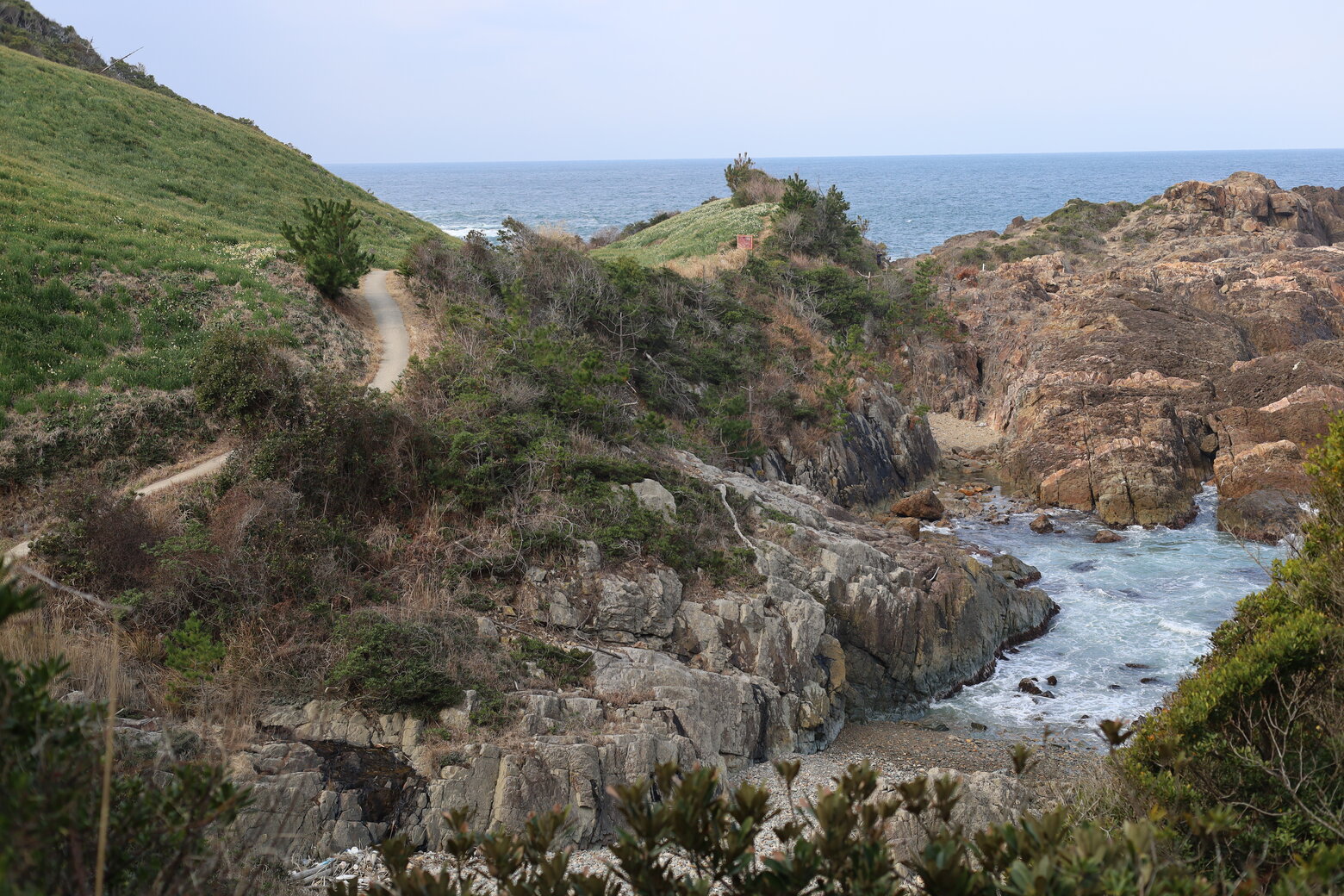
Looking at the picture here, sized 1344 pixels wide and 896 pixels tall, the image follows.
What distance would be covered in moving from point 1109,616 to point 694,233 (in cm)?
2740

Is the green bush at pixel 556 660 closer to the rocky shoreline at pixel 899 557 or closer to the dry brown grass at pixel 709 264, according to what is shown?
the rocky shoreline at pixel 899 557

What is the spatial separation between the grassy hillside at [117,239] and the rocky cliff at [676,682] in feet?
27.1

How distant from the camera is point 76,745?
3.64m

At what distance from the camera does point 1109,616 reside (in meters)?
18.9

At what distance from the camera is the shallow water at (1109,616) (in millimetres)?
15316

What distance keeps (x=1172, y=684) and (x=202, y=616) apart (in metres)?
17.2

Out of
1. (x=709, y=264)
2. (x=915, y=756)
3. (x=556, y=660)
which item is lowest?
(x=915, y=756)

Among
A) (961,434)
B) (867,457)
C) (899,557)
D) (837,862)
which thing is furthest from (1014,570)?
(837,862)

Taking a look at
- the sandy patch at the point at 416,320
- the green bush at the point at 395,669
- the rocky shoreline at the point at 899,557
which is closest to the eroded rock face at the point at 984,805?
the rocky shoreline at the point at 899,557

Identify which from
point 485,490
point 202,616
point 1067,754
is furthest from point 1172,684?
point 202,616

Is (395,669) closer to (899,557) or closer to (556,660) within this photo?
(556,660)

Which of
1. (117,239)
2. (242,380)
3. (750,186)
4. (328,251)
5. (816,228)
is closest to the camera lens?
(242,380)

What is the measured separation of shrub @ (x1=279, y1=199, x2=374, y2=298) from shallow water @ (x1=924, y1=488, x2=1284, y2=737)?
17.0 meters

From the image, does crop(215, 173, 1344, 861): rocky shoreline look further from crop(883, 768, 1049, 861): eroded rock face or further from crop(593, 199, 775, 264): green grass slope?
crop(593, 199, 775, 264): green grass slope
